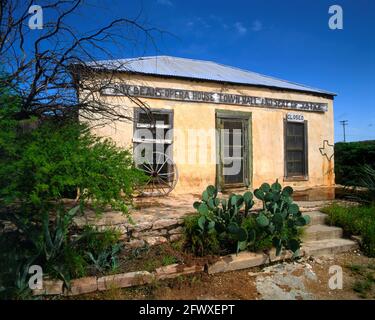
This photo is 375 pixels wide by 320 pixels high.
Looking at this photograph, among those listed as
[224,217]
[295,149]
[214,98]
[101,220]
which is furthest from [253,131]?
[101,220]

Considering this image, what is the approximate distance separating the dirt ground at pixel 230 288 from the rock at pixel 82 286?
7cm

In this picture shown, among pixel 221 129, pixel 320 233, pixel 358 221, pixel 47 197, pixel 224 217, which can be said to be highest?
pixel 221 129

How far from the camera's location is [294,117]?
8727mm

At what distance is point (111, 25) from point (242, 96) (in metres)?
4.52

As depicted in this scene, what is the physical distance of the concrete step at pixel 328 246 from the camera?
447 centimetres

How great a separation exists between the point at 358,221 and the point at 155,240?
3.60 m

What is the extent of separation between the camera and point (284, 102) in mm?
8570

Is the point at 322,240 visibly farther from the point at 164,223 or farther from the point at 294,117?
the point at 294,117

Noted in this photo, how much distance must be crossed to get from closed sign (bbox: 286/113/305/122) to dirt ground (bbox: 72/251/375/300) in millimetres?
5370

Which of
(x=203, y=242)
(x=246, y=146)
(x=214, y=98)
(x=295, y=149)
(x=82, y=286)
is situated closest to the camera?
(x=82, y=286)

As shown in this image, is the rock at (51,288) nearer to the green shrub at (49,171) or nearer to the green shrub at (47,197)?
the green shrub at (47,197)

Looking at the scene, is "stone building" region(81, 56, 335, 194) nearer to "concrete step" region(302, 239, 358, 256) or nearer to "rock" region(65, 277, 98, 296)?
"concrete step" region(302, 239, 358, 256)

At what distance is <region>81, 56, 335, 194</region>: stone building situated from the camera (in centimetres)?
686
